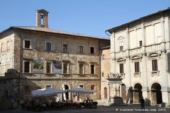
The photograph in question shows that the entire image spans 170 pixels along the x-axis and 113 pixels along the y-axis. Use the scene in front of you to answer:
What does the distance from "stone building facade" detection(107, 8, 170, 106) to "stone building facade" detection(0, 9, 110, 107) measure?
3991mm

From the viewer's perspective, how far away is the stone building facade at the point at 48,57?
2983 cm

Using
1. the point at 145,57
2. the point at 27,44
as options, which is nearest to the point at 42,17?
the point at 27,44

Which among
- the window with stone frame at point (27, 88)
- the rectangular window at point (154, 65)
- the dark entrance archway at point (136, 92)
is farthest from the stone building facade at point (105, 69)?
the window with stone frame at point (27, 88)

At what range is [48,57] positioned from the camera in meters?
32.0

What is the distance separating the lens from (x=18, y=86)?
29109 mm

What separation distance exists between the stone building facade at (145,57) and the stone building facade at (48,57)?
399 centimetres

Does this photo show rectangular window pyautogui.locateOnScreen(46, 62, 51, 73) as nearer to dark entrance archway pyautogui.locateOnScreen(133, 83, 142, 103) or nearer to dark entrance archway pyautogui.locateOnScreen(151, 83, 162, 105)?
dark entrance archway pyautogui.locateOnScreen(133, 83, 142, 103)

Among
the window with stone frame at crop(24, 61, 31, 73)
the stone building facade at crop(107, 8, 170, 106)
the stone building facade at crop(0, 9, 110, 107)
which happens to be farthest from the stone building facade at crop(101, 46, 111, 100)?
the window with stone frame at crop(24, 61, 31, 73)

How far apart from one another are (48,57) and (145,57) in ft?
40.5

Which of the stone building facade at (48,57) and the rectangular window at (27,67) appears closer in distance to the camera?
the stone building facade at (48,57)

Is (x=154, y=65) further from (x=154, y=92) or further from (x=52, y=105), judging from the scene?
(x=52, y=105)

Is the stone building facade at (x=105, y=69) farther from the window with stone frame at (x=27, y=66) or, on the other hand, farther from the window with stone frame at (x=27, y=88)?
the window with stone frame at (x=27, y=66)

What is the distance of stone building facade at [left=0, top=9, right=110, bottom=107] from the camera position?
2983 cm

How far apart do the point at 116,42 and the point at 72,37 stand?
621 cm
